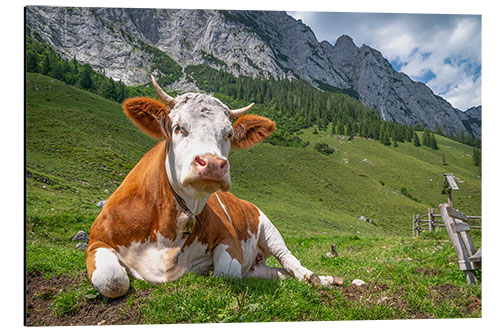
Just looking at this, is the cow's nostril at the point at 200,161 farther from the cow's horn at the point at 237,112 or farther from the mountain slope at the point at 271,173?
the mountain slope at the point at 271,173

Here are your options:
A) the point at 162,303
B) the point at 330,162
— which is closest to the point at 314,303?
the point at 162,303

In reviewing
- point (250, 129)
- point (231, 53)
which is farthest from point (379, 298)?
point (231, 53)

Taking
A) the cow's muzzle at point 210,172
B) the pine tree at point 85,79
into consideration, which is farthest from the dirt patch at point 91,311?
the pine tree at point 85,79

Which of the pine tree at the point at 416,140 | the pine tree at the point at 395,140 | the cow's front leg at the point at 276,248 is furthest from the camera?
the pine tree at the point at 416,140

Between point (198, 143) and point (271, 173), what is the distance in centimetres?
3029

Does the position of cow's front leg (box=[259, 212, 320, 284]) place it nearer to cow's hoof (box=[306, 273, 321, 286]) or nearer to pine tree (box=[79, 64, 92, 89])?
cow's hoof (box=[306, 273, 321, 286])

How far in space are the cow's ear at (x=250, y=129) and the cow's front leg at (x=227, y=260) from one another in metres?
1.19

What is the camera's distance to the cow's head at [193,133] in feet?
8.79

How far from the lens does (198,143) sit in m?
2.87

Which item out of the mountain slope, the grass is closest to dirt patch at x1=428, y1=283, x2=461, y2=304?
the grass

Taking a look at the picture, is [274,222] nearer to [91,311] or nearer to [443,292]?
[443,292]

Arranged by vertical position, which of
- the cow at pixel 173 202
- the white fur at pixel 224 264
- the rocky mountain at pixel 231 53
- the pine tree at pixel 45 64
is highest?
the rocky mountain at pixel 231 53

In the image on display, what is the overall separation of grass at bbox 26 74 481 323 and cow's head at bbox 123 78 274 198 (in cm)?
112
